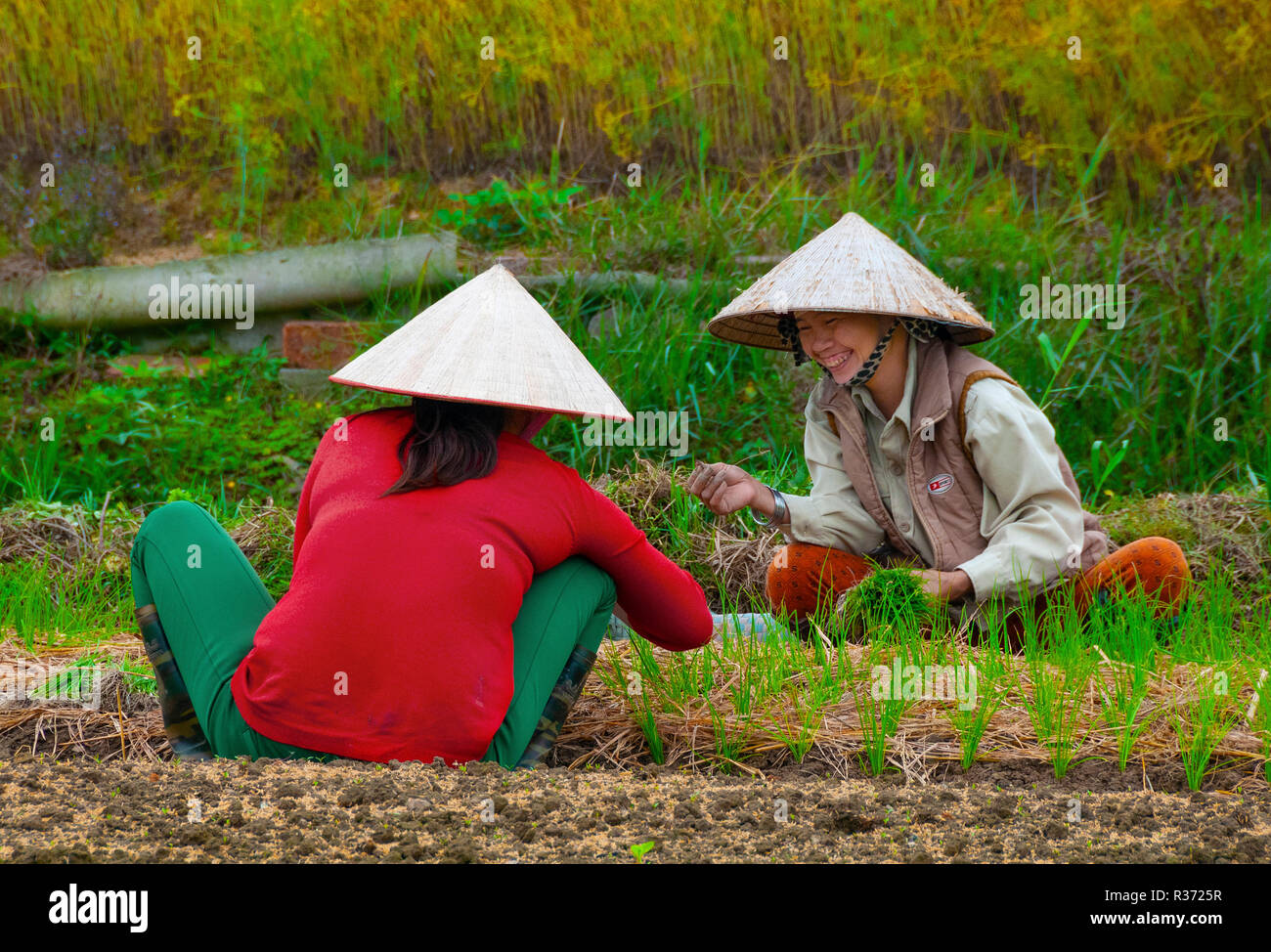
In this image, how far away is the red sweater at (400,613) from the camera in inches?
79.7

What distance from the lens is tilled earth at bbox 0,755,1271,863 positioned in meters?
1.58

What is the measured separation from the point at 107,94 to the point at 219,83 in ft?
2.56

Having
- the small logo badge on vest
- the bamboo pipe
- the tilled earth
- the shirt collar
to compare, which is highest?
the bamboo pipe

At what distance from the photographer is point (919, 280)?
3064 mm

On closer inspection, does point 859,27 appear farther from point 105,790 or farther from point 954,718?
point 105,790

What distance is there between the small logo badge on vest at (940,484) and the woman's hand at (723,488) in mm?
454

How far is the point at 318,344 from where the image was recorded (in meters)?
5.61

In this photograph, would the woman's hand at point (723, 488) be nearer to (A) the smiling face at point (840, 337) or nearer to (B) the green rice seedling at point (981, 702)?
(A) the smiling face at point (840, 337)

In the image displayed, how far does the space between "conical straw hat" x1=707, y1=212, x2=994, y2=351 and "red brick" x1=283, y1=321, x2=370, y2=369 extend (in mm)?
2800

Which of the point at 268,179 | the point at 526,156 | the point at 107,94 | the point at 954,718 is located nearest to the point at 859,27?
the point at 526,156

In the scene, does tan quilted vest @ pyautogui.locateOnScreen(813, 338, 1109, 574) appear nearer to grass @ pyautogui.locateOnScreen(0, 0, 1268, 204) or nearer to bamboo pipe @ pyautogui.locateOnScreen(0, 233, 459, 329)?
bamboo pipe @ pyautogui.locateOnScreen(0, 233, 459, 329)

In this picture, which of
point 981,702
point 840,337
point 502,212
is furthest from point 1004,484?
point 502,212

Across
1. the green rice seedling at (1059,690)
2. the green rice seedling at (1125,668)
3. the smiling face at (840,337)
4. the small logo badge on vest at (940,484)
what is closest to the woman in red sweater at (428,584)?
the green rice seedling at (1059,690)

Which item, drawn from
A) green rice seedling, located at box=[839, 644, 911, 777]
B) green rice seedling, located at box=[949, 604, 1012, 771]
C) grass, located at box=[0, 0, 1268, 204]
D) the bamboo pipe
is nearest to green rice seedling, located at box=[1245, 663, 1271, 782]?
green rice seedling, located at box=[949, 604, 1012, 771]
